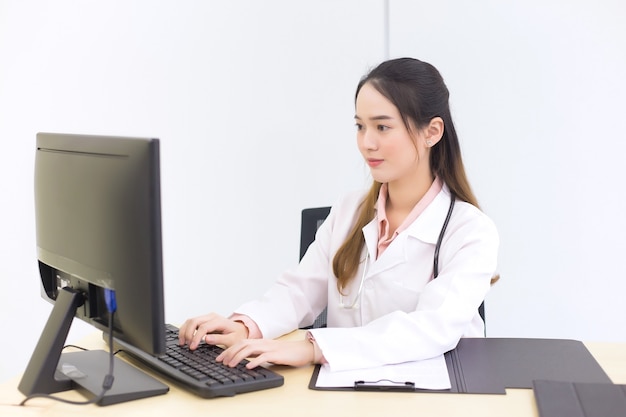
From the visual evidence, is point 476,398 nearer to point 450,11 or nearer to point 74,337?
point 450,11

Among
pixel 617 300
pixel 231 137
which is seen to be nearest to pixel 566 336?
pixel 617 300

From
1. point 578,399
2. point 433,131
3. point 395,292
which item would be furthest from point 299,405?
point 433,131

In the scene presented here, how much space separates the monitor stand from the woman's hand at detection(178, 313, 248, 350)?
17cm

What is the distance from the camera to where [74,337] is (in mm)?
3639

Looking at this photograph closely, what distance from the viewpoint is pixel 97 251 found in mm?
1379

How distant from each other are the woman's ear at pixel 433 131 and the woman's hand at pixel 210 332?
2.13ft

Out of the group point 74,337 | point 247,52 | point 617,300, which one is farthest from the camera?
point 74,337

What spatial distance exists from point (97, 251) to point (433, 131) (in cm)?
94

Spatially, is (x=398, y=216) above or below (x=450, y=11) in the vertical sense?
below

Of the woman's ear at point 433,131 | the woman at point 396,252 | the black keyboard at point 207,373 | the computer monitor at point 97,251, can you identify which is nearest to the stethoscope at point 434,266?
the woman at point 396,252

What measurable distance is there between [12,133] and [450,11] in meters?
1.95

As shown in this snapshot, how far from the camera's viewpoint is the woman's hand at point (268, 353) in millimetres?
1525

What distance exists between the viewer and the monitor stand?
1427 millimetres

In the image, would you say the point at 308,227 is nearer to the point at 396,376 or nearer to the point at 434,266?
the point at 434,266
